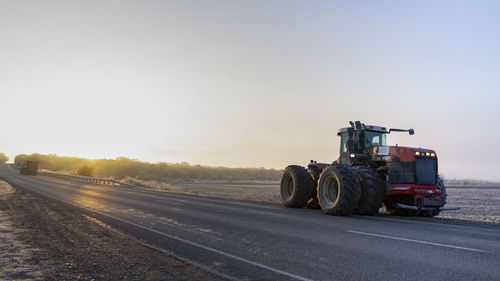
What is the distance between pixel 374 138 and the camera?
545 inches

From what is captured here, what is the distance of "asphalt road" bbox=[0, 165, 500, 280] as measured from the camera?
5160 mm

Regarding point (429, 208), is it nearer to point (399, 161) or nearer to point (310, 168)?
point (399, 161)

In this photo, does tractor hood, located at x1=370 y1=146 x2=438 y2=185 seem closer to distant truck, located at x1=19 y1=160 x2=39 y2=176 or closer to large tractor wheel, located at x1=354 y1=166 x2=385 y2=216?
large tractor wheel, located at x1=354 y1=166 x2=385 y2=216

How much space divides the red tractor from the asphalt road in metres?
1.51

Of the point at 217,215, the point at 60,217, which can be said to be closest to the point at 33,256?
the point at 60,217

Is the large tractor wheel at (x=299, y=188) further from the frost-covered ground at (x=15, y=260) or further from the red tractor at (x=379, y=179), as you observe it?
the frost-covered ground at (x=15, y=260)

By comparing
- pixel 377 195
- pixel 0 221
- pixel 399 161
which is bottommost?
pixel 0 221

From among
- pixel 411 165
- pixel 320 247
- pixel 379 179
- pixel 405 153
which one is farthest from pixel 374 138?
pixel 320 247

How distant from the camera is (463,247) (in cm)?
→ 688

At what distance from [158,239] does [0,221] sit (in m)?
6.07

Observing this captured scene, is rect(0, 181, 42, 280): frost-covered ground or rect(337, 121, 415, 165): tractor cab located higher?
rect(337, 121, 415, 165): tractor cab

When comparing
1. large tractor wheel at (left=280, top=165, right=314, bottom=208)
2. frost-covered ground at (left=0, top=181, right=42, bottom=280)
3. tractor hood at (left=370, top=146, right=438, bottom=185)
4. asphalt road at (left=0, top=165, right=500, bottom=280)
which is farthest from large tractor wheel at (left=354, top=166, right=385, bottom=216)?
frost-covered ground at (left=0, top=181, right=42, bottom=280)

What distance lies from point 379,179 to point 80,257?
30.4 feet

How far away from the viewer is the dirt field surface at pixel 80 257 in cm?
518
